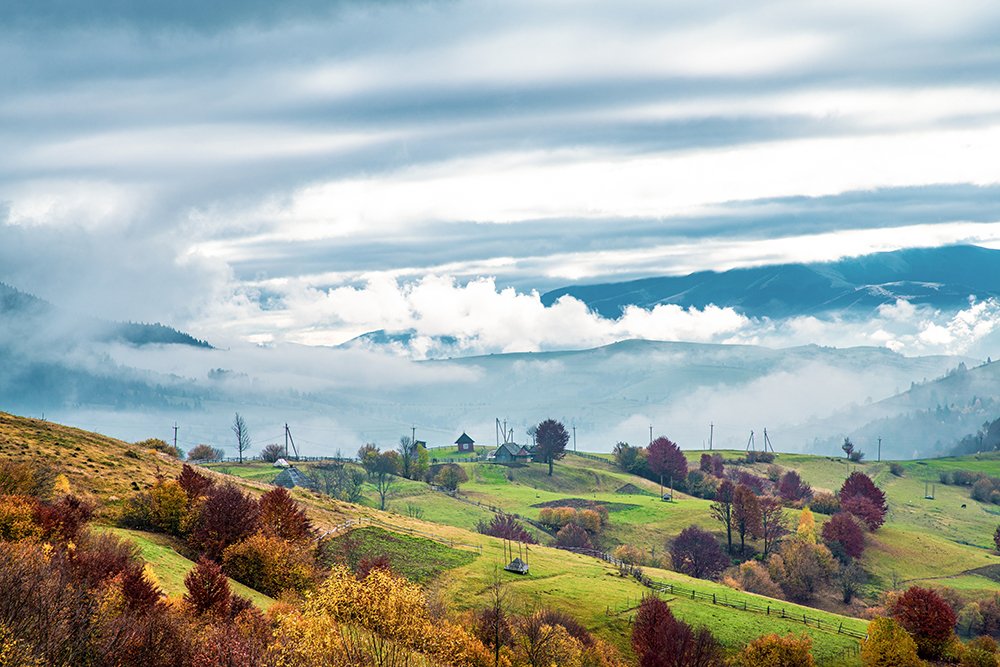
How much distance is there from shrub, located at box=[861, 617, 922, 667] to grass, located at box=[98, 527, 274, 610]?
61.5 metres

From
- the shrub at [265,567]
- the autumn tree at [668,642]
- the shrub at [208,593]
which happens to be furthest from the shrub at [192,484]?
the autumn tree at [668,642]

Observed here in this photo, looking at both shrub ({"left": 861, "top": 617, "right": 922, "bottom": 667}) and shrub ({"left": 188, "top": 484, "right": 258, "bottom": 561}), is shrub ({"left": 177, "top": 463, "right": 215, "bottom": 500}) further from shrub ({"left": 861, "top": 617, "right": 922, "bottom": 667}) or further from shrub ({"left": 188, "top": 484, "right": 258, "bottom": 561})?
→ shrub ({"left": 861, "top": 617, "right": 922, "bottom": 667})

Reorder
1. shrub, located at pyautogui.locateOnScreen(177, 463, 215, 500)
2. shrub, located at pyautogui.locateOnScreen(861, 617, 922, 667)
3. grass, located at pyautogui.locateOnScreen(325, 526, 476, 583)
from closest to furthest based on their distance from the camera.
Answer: shrub, located at pyautogui.locateOnScreen(861, 617, 922, 667), shrub, located at pyautogui.locateOnScreen(177, 463, 215, 500), grass, located at pyautogui.locateOnScreen(325, 526, 476, 583)

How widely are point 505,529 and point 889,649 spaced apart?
7565cm

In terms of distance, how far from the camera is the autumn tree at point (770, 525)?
18362cm

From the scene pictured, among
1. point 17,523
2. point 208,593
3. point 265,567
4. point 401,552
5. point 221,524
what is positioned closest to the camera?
point 208,593

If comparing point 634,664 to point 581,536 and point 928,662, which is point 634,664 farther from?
point 581,536

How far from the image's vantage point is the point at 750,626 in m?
109

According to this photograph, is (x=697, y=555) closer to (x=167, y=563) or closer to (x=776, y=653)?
(x=776, y=653)

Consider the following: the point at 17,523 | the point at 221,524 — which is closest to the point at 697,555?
the point at 221,524

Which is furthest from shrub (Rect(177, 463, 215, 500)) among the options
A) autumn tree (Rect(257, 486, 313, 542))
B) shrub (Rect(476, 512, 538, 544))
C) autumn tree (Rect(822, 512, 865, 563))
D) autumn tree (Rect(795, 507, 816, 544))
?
autumn tree (Rect(822, 512, 865, 563))

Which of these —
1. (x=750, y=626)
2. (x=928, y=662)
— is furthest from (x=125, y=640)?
(x=928, y=662)

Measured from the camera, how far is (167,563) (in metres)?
85.0

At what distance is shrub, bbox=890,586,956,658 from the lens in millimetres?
107250
